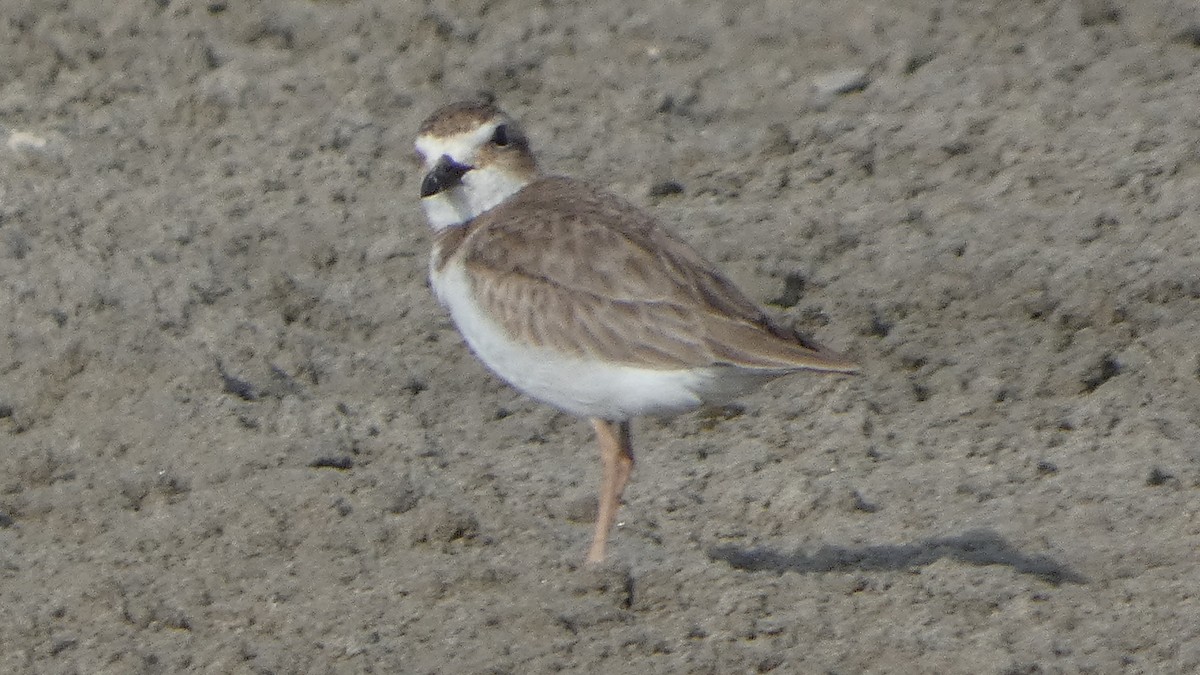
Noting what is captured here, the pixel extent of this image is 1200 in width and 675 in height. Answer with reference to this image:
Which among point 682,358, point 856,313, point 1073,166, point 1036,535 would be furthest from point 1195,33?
point 682,358

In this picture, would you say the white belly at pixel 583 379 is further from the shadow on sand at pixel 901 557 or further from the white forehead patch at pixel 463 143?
the white forehead patch at pixel 463 143

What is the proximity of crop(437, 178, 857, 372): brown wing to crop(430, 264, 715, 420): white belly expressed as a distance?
0.13ft

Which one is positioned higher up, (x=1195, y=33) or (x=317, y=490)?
(x=1195, y=33)

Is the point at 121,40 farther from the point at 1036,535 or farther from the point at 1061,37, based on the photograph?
the point at 1036,535

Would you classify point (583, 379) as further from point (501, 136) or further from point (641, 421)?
point (641, 421)

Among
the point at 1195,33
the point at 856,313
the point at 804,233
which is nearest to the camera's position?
the point at 856,313

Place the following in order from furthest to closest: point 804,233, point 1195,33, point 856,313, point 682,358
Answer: point 1195,33
point 804,233
point 856,313
point 682,358

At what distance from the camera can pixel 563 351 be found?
604 centimetres

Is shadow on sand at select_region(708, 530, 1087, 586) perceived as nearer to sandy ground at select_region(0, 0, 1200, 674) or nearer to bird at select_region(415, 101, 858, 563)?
sandy ground at select_region(0, 0, 1200, 674)

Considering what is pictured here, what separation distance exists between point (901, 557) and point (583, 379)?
1.14m

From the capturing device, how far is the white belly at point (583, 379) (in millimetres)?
5969

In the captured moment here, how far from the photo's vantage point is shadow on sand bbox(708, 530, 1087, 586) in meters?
6.10

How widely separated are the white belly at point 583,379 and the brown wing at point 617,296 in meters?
0.04

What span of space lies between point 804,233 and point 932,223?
1.79 ft
